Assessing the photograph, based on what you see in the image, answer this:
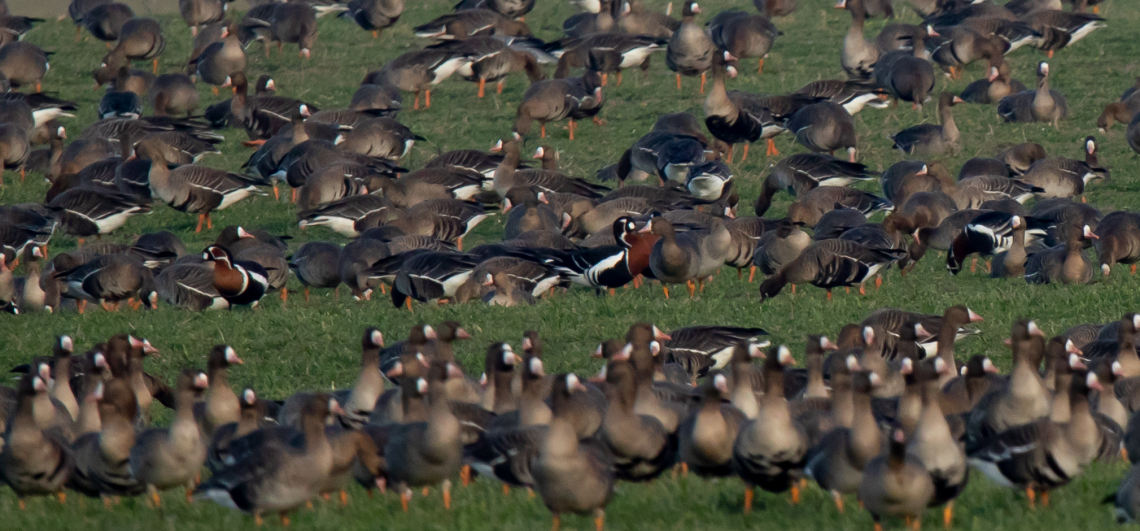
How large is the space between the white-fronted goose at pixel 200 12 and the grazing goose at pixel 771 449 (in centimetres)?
2876

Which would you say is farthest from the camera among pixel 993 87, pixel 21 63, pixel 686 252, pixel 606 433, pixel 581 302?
pixel 21 63

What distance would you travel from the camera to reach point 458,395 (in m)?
13.1

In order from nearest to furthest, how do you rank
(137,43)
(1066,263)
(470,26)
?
(1066,263) < (137,43) < (470,26)

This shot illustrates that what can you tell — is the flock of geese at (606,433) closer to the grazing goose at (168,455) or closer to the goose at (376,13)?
the grazing goose at (168,455)

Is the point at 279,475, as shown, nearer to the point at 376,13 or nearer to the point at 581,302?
the point at 581,302

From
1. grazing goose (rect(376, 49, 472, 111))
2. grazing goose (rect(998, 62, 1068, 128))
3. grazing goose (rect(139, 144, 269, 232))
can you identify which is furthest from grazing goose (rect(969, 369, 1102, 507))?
grazing goose (rect(376, 49, 472, 111))

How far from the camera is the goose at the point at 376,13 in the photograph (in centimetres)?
3456

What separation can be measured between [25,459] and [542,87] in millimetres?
17943

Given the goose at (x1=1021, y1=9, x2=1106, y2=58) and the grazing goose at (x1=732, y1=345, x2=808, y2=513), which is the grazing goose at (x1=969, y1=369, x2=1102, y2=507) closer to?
the grazing goose at (x1=732, y1=345, x2=808, y2=513)

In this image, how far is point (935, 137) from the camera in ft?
83.8

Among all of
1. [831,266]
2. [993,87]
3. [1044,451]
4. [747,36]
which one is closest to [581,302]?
[831,266]

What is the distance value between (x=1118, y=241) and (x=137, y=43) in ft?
73.6

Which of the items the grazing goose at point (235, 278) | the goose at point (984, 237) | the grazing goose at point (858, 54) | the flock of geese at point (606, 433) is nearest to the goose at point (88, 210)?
the grazing goose at point (235, 278)

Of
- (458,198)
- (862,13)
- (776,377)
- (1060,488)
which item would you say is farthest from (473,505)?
(862,13)
